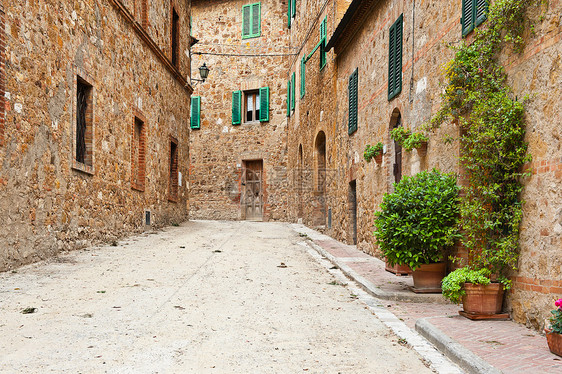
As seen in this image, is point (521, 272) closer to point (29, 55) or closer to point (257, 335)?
point (257, 335)

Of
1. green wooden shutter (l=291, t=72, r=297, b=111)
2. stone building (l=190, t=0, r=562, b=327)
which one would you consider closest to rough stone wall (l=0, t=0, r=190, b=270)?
stone building (l=190, t=0, r=562, b=327)

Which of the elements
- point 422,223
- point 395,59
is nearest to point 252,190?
point 395,59

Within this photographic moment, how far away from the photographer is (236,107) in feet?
75.9

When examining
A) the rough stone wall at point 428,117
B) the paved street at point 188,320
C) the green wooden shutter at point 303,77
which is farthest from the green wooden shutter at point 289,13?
the paved street at point 188,320

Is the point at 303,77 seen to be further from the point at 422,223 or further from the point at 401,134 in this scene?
the point at 422,223

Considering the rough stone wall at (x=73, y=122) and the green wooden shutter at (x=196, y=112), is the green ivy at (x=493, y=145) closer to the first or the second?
the rough stone wall at (x=73, y=122)

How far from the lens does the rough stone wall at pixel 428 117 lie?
4430 millimetres

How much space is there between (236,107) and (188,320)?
18897 mm

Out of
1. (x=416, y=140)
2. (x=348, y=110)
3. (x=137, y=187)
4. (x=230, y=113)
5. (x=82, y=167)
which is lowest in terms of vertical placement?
(x=137, y=187)

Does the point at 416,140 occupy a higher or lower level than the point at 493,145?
higher

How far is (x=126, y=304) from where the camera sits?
5.62 m

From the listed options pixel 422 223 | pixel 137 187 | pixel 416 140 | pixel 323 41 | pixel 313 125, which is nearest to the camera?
pixel 422 223

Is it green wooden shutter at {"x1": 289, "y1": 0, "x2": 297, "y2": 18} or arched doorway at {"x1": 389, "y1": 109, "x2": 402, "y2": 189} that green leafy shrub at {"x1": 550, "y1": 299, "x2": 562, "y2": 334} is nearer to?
arched doorway at {"x1": 389, "y1": 109, "x2": 402, "y2": 189}

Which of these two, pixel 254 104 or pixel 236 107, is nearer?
pixel 236 107
